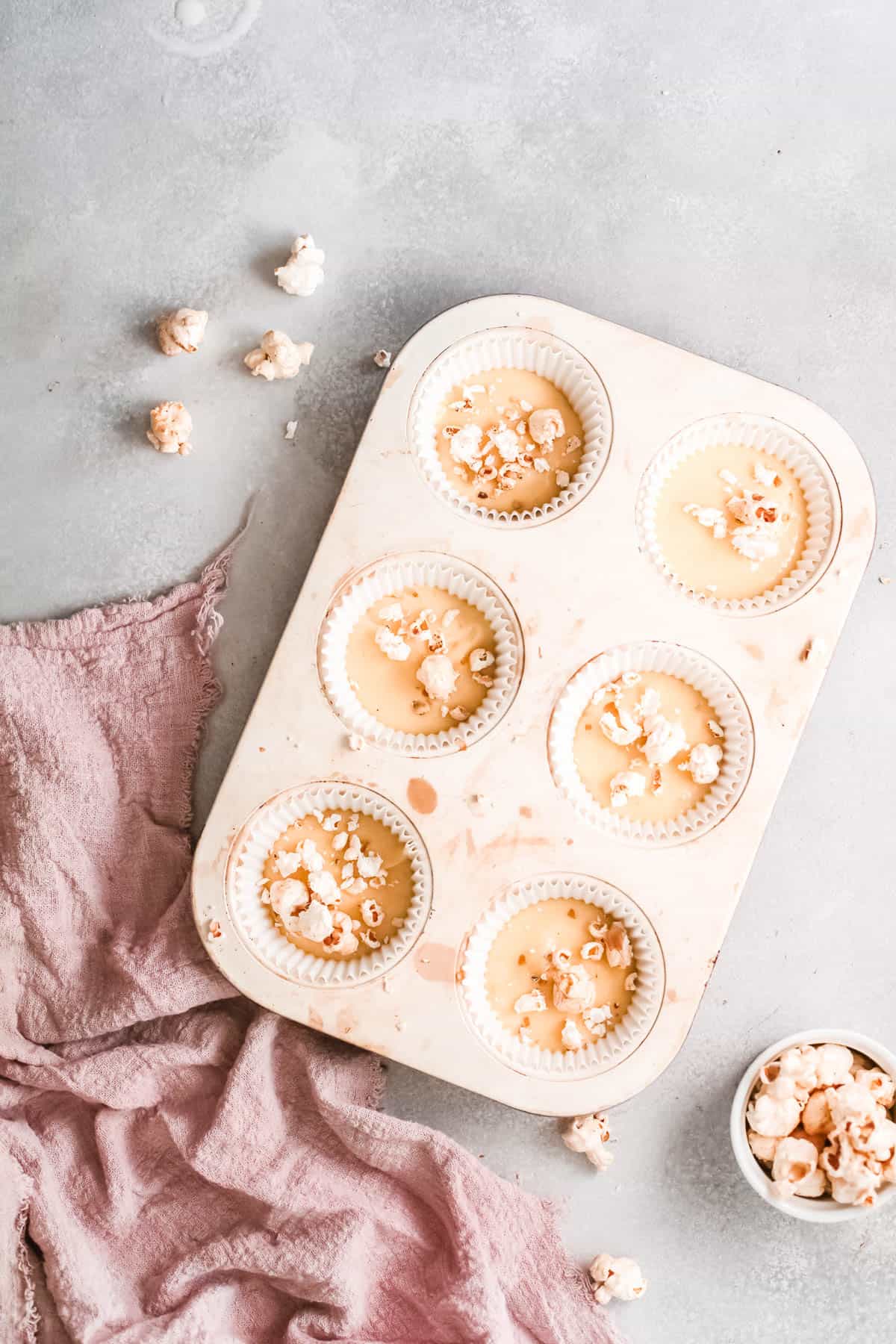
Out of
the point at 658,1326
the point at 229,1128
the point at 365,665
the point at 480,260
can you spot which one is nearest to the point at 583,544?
the point at 365,665

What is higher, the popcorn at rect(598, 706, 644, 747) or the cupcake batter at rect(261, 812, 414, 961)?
the popcorn at rect(598, 706, 644, 747)

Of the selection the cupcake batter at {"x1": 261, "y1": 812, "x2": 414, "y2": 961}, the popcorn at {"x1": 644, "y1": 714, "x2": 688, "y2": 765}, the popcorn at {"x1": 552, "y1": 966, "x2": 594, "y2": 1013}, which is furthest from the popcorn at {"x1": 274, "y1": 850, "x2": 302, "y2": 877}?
the popcorn at {"x1": 644, "y1": 714, "x2": 688, "y2": 765}

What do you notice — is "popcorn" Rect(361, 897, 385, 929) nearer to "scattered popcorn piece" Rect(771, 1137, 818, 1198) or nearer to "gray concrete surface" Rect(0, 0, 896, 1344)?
"gray concrete surface" Rect(0, 0, 896, 1344)

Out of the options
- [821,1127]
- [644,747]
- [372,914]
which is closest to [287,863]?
[372,914]

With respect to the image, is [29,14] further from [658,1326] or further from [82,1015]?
[658,1326]

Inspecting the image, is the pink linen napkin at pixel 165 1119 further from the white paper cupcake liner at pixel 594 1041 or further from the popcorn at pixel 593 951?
the popcorn at pixel 593 951

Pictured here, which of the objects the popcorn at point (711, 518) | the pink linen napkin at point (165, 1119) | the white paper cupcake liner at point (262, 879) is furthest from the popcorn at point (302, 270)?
the white paper cupcake liner at point (262, 879)
